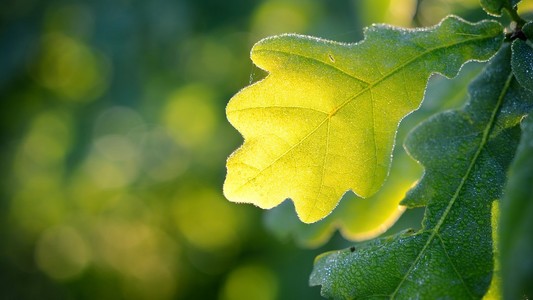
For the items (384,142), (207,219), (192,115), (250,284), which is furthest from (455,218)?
(207,219)

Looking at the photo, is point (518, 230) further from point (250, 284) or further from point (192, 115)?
point (192, 115)

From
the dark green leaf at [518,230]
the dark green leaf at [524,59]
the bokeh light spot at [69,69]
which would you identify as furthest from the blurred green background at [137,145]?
the dark green leaf at [518,230]

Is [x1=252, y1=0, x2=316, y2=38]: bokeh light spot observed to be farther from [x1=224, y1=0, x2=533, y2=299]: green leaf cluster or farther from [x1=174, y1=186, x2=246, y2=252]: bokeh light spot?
[x1=224, y1=0, x2=533, y2=299]: green leaf cluster

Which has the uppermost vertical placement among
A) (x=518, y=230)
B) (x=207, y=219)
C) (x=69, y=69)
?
(x=69, y=69)

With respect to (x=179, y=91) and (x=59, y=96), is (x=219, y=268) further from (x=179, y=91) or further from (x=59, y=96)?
(x=59, y=96)

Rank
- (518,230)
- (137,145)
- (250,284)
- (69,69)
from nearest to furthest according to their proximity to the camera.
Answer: (518,230) → (250,284) → (69,69) → (137,145)

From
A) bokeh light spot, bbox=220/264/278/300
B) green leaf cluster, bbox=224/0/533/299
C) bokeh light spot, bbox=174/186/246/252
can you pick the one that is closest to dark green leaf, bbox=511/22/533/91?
green leaf cluster, bbox=224/0/533/299
